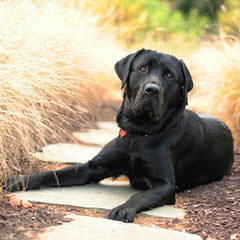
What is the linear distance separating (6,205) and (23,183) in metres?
0.56

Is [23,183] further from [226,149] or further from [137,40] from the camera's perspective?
[137,40]

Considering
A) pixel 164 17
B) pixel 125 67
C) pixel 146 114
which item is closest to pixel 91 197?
pixel 146 114

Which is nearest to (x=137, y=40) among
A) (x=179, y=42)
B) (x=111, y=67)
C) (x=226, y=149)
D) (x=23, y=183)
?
(x=179, y=42)

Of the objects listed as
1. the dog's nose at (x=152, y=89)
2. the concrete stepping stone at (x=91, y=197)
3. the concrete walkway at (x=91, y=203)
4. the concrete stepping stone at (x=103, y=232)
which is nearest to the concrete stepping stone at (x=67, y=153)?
the concrete walkway at (x=91, y=203)

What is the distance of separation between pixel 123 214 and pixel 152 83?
3.44 feet

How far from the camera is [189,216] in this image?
3.18 meters

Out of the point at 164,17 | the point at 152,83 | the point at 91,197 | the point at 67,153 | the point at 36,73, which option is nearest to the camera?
the point at 91,197

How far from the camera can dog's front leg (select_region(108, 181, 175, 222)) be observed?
2965 mm

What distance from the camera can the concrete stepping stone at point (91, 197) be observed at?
3.21 metres

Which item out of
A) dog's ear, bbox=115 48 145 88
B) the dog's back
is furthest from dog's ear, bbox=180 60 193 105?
dog's ear, bbox=115 48 145 88

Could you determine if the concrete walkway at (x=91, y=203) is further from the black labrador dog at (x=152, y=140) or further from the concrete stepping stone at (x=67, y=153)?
the black labrador dog at (x=152, y=140)

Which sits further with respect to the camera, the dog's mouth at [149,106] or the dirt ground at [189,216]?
the dog's mouth at [149,106]

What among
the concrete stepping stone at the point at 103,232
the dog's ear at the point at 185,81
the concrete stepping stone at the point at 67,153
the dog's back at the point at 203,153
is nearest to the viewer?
the concrete stepping stone at the point at 103,232

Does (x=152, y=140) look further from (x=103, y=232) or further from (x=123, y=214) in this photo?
(x=103, y=232)
